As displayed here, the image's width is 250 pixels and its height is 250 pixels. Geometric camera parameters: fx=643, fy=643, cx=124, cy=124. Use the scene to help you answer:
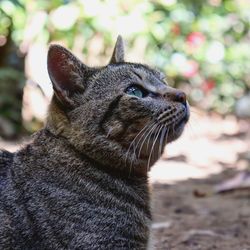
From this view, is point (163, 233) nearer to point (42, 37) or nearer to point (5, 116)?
point (42, 37)

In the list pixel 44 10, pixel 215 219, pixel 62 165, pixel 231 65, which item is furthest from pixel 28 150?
pixel 231 65

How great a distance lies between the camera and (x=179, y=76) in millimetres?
9594

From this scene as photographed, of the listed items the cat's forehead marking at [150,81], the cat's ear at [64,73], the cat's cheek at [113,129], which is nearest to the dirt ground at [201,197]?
the cat's cheek at [113,129]

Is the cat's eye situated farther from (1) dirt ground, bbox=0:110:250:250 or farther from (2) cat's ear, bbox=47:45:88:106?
(1) dirt ground, bbox=0:110:250:250

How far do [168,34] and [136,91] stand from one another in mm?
4878

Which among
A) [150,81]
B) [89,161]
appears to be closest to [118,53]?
[150,81]

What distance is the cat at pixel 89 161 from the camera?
9.98ft

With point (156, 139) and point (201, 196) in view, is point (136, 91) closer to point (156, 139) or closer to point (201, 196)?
point (156, 139)

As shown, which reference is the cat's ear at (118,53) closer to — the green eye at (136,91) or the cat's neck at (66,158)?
the green eye at (136,91)

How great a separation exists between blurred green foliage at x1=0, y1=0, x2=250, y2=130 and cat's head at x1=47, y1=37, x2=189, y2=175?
3.40 ft

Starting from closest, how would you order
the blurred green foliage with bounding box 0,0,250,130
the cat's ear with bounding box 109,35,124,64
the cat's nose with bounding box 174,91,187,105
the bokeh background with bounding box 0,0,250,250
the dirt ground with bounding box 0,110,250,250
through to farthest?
the cat's nose with bounding box 174,91,187,105
the cat's ear with bounding box 109,35,124,64
the dirt ground with bounding box 0,110,250,250
the bokeh background with bounding box 0,0,250,250
the blurred green foliage with bounding box 0,0,250,130

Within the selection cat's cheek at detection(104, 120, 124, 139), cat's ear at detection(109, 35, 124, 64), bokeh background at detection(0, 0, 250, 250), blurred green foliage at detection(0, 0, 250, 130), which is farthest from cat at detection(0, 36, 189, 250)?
blurred green foliage at detection(0, 0, 250, 130)

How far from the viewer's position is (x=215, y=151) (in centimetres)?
805

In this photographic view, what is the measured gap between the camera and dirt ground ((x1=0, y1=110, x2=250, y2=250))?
4223 millimetres
